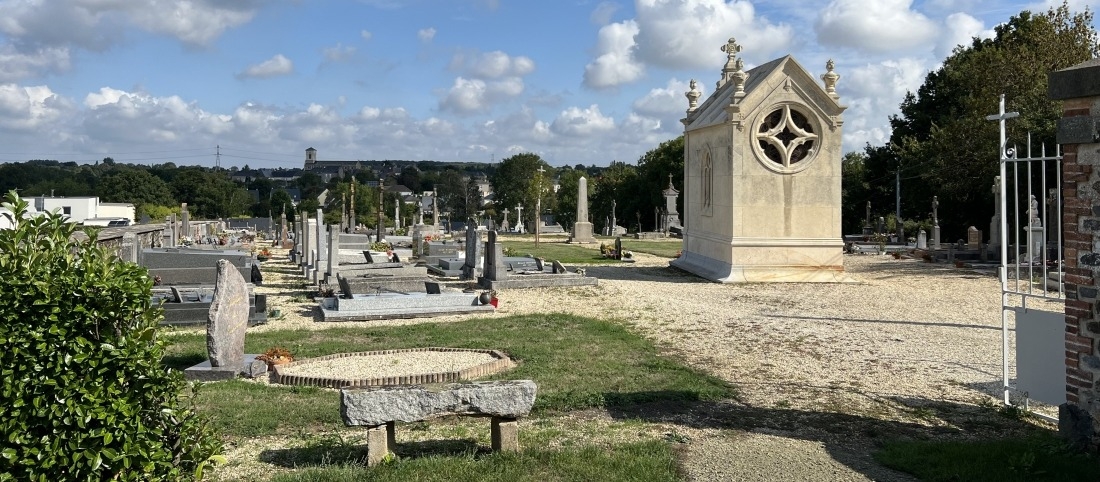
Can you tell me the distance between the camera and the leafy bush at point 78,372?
14.8 ft

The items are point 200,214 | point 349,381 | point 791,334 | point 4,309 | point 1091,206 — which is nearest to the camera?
point 4,309

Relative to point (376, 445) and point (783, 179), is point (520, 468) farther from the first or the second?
point (783, 179)

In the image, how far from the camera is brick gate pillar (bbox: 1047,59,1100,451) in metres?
6.19

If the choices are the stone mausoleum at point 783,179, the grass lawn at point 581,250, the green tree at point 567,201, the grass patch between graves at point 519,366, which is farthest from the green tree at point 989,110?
the green tree at point 567,201

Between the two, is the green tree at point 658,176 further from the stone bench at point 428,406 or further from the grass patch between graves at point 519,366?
the stone bench at point 428,406

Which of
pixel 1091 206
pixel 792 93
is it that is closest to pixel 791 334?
pixel 1091 206

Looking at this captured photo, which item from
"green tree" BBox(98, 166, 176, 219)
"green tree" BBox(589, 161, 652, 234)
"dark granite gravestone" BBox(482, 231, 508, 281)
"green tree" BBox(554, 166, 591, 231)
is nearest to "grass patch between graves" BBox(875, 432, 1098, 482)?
"dark granite gravestone" BBox(482, 231, 508, 281)

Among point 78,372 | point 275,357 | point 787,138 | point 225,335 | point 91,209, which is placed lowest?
point 275,357

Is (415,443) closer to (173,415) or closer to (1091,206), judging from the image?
(173,415)

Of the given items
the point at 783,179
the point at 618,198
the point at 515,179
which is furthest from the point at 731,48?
the point at 515,179

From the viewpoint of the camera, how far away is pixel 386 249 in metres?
30.4

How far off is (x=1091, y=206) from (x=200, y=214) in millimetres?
90731

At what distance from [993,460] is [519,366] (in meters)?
5.29

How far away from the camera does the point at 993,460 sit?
605 centimetres
